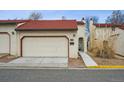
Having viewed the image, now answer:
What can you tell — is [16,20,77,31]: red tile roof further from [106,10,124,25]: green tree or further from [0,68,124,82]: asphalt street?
[106,10,124,25]: green tree

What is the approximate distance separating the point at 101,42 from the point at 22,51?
828 cm

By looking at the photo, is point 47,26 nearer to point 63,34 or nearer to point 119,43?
point 63,34

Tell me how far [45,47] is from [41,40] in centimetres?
79

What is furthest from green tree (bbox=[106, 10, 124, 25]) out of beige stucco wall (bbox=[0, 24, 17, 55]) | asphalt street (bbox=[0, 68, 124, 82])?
asphalt street (bbox=[0, 68, 124, 82])

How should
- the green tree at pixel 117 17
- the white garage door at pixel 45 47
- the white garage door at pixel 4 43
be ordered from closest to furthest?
1. the white garage door at pixel 45 47
2. the white garage door at pixel 4 43
3. the green tree at pixel 117 17

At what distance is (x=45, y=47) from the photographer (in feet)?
75.9

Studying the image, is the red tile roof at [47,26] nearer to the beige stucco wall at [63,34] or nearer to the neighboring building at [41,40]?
the neighboring building at [41,40]

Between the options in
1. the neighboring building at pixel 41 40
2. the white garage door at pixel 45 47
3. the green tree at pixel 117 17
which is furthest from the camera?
the green tree at pixel 117 17

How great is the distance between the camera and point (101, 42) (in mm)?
24781

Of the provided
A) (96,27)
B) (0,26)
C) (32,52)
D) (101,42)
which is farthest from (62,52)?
(96,27)

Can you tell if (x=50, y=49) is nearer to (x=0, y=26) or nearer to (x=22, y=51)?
(x=22, y=51)

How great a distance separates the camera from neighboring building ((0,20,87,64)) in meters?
22.6

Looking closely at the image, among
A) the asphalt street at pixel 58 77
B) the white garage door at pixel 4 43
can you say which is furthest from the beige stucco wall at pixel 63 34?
the asphalt street at pixel 58 77

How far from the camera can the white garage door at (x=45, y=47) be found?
22953 millimetres
